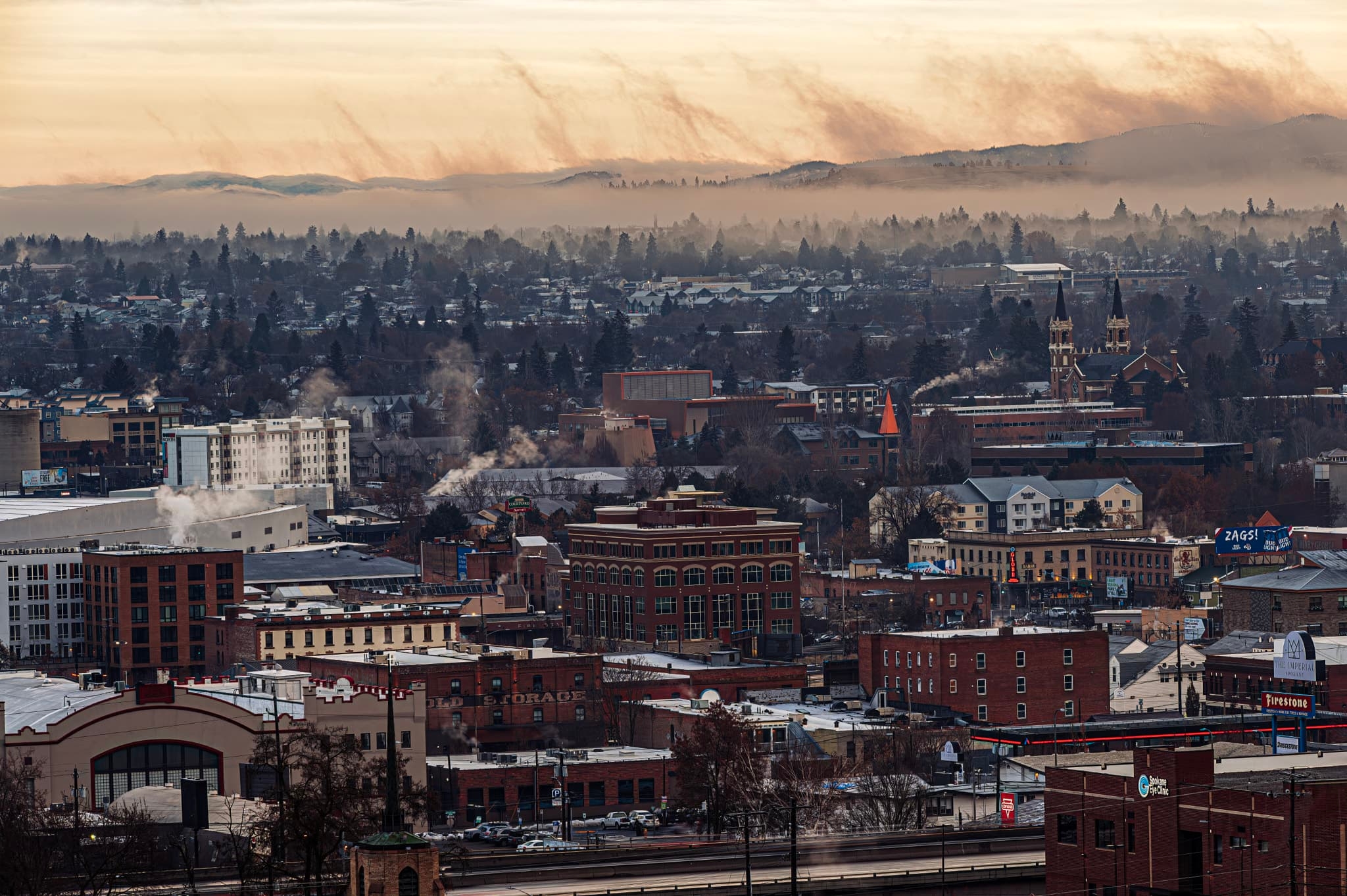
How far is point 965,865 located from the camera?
54.3 meters

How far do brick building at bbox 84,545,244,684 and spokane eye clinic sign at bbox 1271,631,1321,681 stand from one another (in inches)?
1308

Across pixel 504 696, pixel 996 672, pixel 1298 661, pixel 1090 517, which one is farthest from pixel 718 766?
pixel 1090 517

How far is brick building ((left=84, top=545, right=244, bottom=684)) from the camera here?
334 ft

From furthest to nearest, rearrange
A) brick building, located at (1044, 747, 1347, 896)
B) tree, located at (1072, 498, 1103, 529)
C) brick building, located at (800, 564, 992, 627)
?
tree, located at (1072, 498, 1103, 529) → brick building, located at (800, 564, 992, 627) → brick building, located at (1044, 747, 1347, 896)

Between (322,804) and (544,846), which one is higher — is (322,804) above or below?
above

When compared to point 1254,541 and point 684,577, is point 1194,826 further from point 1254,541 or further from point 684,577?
point 1254,541

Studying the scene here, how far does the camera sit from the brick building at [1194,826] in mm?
48875

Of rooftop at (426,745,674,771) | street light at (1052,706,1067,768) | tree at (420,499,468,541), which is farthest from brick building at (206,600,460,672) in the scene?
tree at (420,499,468,541)

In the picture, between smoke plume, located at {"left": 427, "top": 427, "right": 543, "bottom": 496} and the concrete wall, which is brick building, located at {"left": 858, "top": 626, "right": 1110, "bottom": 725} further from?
the concrete wall

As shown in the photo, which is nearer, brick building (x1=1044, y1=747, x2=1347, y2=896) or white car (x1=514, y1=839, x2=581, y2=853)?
brick building (x1=1044, y1=747, x2=1347, y2=896)

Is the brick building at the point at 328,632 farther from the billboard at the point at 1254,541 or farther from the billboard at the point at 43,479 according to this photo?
the billboard at the point at 43,479

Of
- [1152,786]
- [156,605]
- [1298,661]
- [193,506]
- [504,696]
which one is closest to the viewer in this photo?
[1152,786]

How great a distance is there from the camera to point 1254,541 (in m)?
122

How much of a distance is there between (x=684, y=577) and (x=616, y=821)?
38260mm
